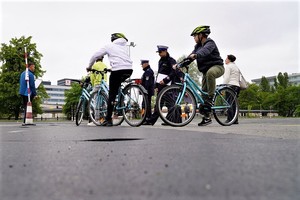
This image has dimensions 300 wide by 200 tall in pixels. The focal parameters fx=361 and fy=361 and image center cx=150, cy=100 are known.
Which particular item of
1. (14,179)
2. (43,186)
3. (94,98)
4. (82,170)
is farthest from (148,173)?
(94,98)

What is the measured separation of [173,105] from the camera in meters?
7.06

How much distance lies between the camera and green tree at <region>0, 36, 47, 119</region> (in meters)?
41.3

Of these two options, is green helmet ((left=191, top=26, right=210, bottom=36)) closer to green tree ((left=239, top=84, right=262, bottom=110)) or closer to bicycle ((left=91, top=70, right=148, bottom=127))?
bicycle ((left=91, top=70, right=148, bottom=127))

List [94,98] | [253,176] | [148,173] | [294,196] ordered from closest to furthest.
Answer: [294,196], [253,176], [148,173], [94,98]

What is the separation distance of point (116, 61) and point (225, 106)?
253 cm

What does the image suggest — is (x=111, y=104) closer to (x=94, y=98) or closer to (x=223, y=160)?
(x=94, y=98)

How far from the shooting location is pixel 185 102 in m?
7.18

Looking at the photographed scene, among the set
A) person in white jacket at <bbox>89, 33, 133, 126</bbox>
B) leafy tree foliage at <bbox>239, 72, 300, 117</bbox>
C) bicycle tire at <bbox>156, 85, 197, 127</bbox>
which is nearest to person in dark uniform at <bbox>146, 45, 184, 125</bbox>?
person in white jacket at <bbox>89, 33, 133, 126</bbox>

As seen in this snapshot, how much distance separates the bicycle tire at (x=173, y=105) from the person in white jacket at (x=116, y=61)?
132 cm

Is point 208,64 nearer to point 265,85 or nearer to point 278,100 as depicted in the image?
point 278,100

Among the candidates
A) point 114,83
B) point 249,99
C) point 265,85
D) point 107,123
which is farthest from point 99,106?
point 265,85

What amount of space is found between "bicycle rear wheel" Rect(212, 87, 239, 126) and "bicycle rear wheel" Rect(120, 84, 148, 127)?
1.49 meters

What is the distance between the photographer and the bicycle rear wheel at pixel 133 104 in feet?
24.8

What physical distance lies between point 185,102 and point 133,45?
42.0 m
